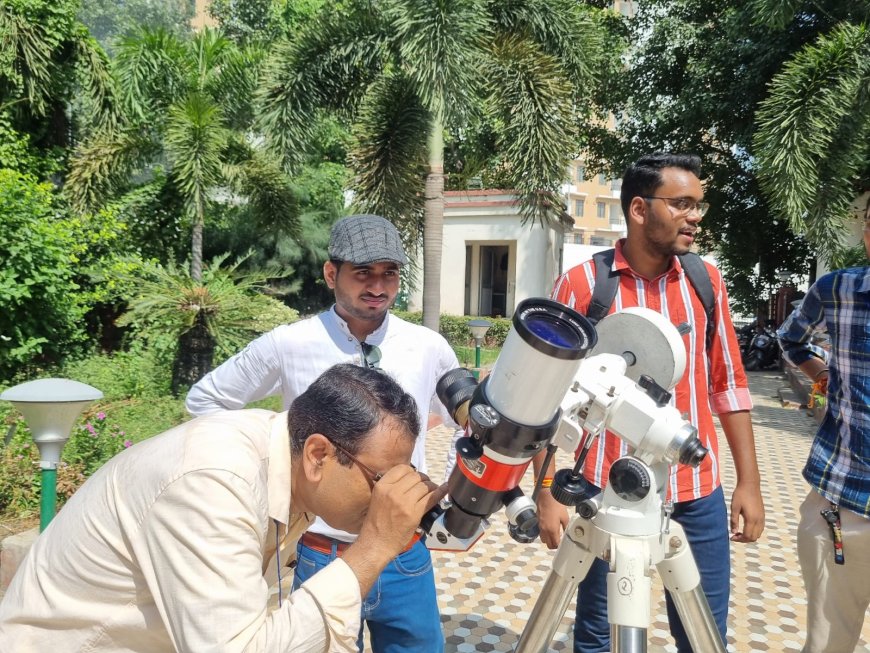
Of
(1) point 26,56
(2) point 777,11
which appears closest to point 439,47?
(2) point 777,11

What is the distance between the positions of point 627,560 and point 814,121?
9.53 metres

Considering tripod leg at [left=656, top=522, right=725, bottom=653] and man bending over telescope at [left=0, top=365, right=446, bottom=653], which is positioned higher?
man bending over telescope at [left=0, top=365, right=446, bottom=653]

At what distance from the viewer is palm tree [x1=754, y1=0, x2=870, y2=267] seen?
30.6ft

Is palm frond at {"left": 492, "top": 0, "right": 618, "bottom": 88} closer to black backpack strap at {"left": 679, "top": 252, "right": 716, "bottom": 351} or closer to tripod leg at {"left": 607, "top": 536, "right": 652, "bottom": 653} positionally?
black backpack strap at {"left": 679, "top": 252, "right": 716, "bottom": 351}

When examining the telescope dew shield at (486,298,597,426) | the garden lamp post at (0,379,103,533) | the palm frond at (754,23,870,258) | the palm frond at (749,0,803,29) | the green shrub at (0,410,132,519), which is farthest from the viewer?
the palm frond at (749,0,803,29)

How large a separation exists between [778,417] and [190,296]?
8.03 metres

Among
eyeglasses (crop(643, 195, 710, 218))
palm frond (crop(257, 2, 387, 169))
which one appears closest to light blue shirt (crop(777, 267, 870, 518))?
eyeglasses (crop(643, 195, 710, 218))

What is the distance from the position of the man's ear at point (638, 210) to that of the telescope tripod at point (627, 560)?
0.94 metres

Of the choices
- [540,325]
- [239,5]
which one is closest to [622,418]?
[540,325]

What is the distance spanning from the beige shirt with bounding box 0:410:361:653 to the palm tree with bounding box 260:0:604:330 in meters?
7.94

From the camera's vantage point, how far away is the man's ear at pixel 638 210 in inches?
90.5

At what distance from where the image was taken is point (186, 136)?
34.4ft

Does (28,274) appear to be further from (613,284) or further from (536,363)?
(536,363)

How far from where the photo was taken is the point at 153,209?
1188 centimetres
